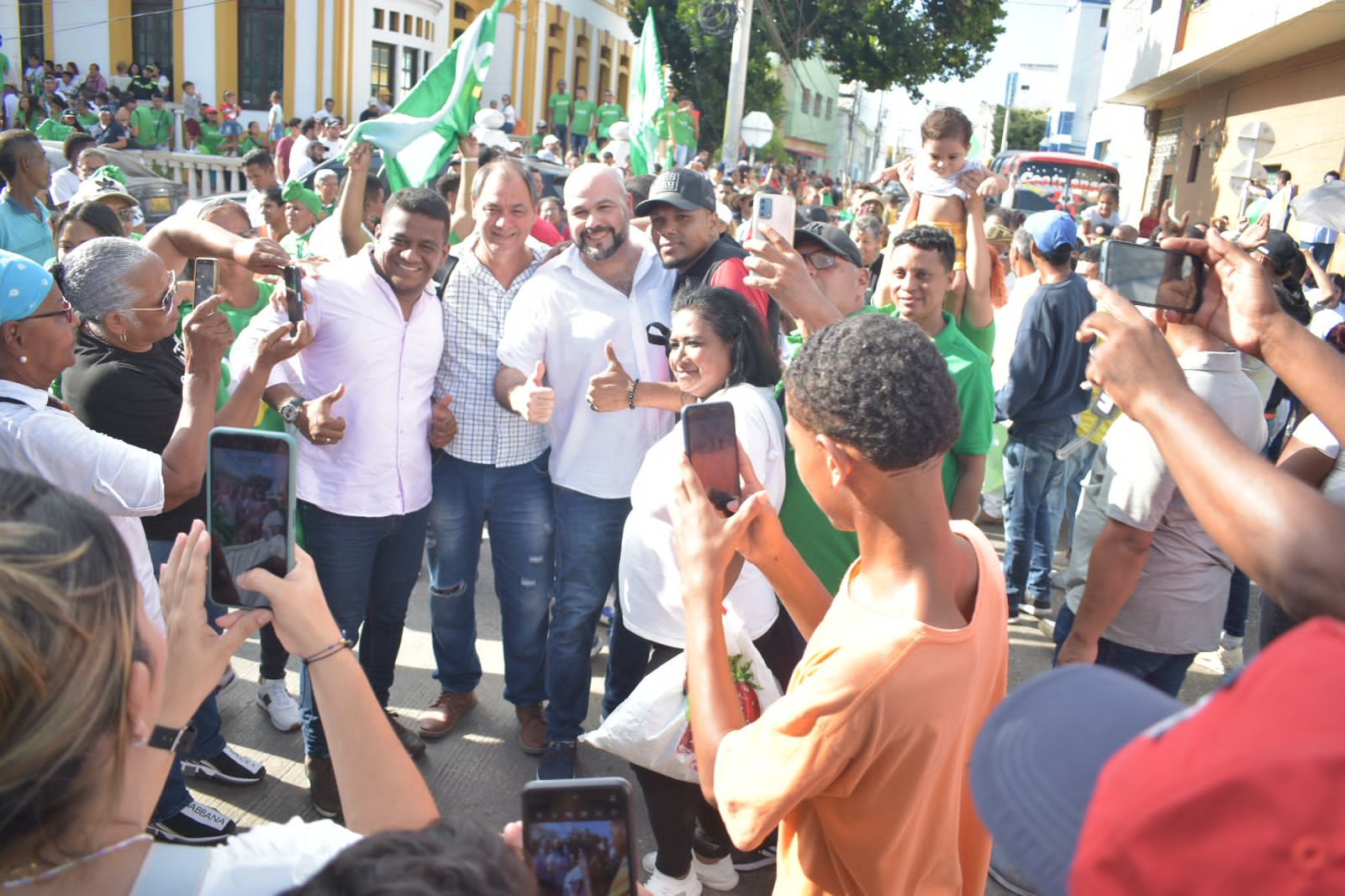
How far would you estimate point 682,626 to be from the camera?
9.33 feet

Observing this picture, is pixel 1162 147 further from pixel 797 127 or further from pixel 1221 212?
pixel 797 127

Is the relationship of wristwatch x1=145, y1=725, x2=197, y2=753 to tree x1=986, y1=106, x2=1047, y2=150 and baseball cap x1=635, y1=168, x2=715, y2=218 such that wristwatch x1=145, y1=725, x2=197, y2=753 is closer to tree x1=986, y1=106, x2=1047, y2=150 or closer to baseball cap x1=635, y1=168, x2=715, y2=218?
baseball cap x1=635, y1=168, x2=715, y2=218

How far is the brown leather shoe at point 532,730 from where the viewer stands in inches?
144

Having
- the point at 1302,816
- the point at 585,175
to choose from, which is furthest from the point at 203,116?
the point at 1302,816

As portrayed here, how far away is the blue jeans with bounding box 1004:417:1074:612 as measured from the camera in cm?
496

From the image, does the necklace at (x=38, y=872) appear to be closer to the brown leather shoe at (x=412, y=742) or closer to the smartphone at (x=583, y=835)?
the smartphone at (x=583, y=835)

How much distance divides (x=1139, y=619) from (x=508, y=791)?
223cm

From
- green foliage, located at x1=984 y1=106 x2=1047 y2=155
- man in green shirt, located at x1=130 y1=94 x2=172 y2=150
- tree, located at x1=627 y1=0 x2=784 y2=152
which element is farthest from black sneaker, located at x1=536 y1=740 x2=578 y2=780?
green foliage, located at x1=984 y1=106 x2=1047 y2=155

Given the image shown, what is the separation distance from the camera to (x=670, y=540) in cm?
278

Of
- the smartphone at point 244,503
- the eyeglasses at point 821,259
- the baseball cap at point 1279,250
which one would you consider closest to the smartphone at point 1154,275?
the smartphone at point 244,503

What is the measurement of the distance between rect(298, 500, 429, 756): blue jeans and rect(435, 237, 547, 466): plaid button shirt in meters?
0.33

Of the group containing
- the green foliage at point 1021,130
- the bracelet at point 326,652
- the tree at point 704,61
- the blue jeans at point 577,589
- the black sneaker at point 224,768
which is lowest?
the black sneaker at point 224,768

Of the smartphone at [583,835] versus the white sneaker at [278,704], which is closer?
the smartphone at [583,835]

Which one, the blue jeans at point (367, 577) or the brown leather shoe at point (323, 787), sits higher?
the blue jeans at point (367, 577)
